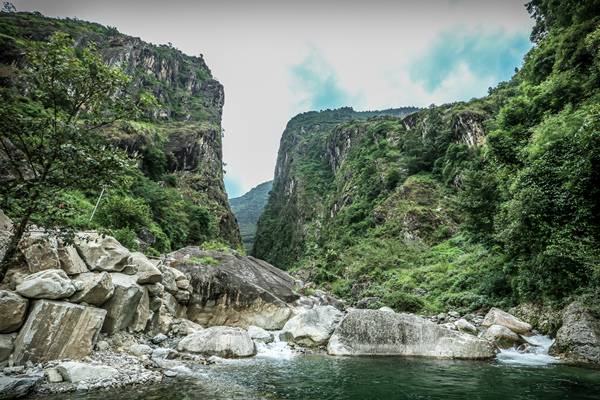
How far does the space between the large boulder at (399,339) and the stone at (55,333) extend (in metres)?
9.48

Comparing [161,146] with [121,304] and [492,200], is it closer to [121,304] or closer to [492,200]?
[121,304]

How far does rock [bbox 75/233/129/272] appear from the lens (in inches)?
496

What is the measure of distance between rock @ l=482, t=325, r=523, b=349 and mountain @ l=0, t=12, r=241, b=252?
16115mm

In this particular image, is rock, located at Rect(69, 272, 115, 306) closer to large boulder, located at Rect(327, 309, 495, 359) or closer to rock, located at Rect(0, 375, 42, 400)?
rock, located at Rect(0, 375, 42, 400)

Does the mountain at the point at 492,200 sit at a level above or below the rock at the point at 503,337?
above

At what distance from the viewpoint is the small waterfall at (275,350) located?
1376 cm

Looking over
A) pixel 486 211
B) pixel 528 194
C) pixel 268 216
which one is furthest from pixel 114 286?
pixel 268 216

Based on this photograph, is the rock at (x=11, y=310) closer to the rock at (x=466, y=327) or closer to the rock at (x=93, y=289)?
the rock at (x=93, y=289)

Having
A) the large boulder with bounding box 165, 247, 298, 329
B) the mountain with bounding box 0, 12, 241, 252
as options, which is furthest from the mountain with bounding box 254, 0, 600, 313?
the mountain with bounding box 0, 12, 241, 252

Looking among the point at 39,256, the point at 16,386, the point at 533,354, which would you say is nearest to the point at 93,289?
the point at 39,256

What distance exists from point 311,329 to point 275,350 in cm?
225

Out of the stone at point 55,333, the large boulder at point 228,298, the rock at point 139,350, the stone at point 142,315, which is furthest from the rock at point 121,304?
the large boulder at point 228,298

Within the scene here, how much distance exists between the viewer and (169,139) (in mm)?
65562

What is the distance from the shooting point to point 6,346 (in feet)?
28.2
